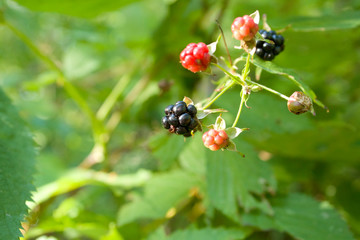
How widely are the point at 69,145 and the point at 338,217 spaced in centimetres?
360

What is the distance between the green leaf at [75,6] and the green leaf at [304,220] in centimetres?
119

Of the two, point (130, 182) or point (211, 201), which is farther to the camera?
point (130, 182)

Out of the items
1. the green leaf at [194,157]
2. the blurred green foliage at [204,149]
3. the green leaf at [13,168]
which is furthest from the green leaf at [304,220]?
the green leaf at [13,168]

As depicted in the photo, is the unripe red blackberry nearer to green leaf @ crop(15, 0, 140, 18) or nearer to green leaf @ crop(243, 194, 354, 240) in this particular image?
green leaf @ crop(243, 194, 354, 240)

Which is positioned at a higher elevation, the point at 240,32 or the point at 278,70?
the point at 240,32

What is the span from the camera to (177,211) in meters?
1.78

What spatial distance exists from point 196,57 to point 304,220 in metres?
0.86

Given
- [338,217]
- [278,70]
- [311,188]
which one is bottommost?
[311,188]

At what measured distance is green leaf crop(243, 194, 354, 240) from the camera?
1.29 metres

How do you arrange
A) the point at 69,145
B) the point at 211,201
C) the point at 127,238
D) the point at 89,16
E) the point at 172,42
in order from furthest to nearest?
the point at 69,145, the point at 172,42, the point at 89,16, the point at 127,238, the point at 211,201

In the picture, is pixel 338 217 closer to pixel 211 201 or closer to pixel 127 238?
pixel 211 201

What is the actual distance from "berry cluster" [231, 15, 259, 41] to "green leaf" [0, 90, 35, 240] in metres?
0.82

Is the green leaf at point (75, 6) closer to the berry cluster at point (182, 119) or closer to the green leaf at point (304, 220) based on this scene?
the berry cluster at point (182, 119)

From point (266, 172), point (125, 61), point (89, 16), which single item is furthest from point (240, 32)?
point (125, 61)
